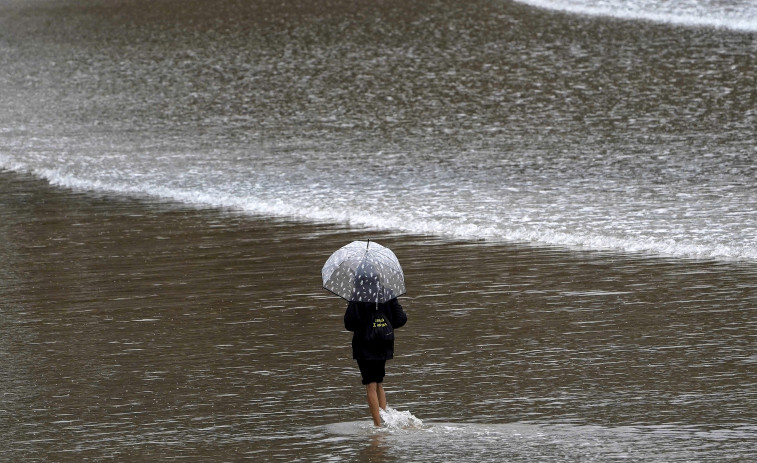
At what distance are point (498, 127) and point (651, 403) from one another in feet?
50.4

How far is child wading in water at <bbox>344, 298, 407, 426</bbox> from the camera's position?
7.16 m

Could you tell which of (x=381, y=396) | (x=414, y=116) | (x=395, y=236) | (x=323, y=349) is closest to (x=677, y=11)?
(x=414, y=116)

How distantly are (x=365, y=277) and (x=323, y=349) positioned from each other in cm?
195

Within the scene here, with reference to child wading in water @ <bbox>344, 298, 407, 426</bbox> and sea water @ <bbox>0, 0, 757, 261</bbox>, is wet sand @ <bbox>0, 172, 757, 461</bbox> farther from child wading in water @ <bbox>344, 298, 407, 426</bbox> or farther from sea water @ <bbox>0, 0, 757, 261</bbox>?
sea water @ <bbox>0, 0, 757, 261</bbox>

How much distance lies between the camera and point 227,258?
12.6 meters

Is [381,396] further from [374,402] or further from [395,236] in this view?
[395,236]

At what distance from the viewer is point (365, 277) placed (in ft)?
23.4

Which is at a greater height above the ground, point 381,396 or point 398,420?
point 381,396

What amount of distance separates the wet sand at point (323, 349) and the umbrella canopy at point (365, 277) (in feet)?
2.59

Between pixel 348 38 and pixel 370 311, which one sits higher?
pixel 348 38

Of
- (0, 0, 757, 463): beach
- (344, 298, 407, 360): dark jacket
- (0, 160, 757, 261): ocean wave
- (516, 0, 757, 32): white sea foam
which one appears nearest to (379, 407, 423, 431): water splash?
(0, 0, 757, 463): beach

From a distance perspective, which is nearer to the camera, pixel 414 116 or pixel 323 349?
pixel 323 349

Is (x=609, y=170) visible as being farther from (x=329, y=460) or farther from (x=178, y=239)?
(x=329, y=460)

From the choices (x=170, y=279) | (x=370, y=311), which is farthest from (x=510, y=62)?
(x=370, y=311)
